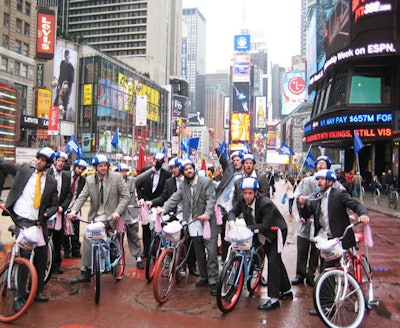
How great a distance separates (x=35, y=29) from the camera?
58.8 m

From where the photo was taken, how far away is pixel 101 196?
6.52 meters

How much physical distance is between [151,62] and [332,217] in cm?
10497

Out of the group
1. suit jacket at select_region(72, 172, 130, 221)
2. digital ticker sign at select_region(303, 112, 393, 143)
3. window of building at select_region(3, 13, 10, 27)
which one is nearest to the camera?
suit jacket at select_region(72, 172, 130, 221)

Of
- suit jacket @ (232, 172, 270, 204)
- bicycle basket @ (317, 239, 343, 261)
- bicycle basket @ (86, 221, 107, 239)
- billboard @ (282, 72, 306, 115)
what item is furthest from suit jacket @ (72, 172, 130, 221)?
billboard @ (282, 72, 306, 115)

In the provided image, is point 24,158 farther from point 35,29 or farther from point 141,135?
point 141,135

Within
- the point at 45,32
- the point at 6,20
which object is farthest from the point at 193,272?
the point at 6,20

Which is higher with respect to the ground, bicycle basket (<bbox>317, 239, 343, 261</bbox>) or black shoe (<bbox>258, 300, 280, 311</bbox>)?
bicycle basket (<bbox>317, 239, 343, 261</bbox>)

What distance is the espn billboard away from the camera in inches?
2172

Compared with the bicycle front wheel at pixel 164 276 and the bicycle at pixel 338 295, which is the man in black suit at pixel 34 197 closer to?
the bicycle front wheel at pixel 164 276

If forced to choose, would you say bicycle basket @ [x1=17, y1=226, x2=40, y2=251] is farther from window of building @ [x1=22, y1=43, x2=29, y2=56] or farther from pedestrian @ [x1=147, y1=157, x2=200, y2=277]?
window of building @ [x1=22, y1=43, x2=29, y2=56]

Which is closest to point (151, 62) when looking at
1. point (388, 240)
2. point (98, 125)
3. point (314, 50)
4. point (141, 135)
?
point (141, 135)

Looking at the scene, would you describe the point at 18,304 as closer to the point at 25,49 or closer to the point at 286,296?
the point at 286,296

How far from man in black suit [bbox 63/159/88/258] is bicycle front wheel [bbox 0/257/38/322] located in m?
2.80

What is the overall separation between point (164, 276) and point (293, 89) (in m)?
82.4
